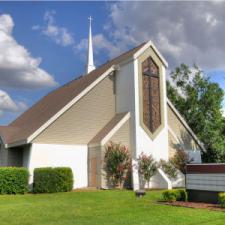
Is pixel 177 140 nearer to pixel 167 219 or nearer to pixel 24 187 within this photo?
pixel 24 187

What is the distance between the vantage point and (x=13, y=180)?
21797 mm

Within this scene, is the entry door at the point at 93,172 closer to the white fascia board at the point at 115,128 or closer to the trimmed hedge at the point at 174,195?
the white fascia board at the point at 115,128

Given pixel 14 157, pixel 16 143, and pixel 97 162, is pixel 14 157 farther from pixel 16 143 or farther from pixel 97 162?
pixel 97 162

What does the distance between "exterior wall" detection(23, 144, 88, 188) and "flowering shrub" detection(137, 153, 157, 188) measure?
3.64 m

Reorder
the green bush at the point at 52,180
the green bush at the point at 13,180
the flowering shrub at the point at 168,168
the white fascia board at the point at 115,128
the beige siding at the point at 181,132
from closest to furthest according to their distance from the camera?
the green bush at the point at 13,180
the green bush at the point at 52,180
the white fascia board at the point at 115,128
the flowering shrub at the point at 168,168
the beige siding at the point at 181,132

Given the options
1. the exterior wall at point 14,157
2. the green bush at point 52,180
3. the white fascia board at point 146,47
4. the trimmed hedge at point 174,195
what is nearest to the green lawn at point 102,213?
the trimmed hedge at point 174,195

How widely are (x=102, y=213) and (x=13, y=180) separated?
9700 mm

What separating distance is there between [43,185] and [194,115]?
57.3ft

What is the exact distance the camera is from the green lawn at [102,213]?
11820 millimetres

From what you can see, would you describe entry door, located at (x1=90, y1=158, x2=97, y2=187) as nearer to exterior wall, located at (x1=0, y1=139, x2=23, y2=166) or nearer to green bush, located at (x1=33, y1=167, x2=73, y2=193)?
green bush, located at (x1=33, y1=167, x2=73, y2=193)

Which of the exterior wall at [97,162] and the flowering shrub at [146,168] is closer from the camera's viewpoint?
the exterior wall at [97,162]

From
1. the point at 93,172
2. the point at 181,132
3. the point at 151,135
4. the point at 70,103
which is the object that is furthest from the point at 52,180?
the point at 181,132

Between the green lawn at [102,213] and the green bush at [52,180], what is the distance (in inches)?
143

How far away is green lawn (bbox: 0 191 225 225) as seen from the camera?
38.8 feet
